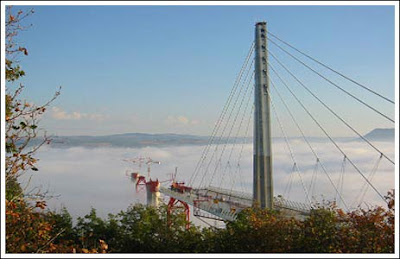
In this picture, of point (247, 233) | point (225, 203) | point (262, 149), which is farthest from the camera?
point (225, 203)

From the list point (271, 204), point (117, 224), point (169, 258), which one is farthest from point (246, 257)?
point (271, 204)

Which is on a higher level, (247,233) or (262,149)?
(262,149)

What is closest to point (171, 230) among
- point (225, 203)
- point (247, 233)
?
point (247, 233)

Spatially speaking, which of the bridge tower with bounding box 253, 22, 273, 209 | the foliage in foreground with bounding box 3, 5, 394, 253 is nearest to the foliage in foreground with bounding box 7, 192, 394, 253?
the foliage in foreground with bounding box 3, 5, 394, 253

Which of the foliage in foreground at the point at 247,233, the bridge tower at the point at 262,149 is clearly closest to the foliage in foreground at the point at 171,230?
the foliage in foreground at the point at 247,233

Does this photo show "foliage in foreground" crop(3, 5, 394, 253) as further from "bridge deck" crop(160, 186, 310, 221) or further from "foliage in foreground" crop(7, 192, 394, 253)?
"bridge deck" crop(160, 186, 310, 221)

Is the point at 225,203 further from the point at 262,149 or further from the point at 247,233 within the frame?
the point at 247,233

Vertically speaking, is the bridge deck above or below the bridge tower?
below

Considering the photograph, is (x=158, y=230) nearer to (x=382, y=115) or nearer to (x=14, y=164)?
(x=14, y=164)

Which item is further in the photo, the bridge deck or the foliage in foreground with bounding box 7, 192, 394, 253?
the bridge deck

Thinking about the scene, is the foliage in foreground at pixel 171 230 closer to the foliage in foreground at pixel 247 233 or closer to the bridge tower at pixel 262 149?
the foliage in foreground at pixel 247 233

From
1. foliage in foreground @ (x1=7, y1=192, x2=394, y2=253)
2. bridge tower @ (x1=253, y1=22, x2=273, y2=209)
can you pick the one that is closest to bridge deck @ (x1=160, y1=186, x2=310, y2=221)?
bridge tower @ (x1=253, y1=22, x2=273, y2=209)
